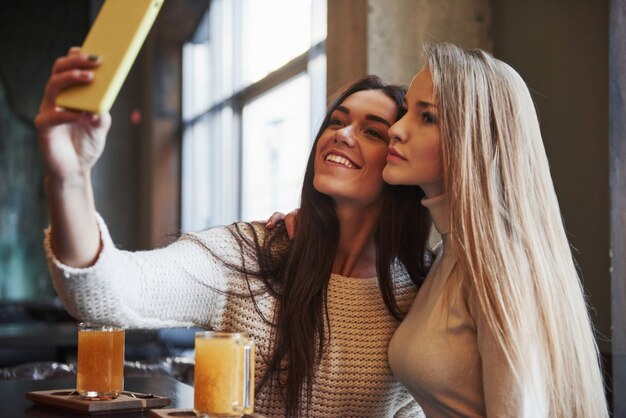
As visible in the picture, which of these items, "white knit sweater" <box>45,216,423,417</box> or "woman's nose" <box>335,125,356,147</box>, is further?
"woman's nose" <box>335,125,356,147</box>

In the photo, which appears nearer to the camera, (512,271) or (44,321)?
(512,271)

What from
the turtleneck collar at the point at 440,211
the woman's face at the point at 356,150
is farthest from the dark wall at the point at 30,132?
the turtleneck collar at the point at 440,211

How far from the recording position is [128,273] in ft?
4.79

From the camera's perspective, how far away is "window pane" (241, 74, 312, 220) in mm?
5273

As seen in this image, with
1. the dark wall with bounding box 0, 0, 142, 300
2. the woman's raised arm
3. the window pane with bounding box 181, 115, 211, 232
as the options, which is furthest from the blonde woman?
the dark wall with bounding box 0, 0, 142, 300

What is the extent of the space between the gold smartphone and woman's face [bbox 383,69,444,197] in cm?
79

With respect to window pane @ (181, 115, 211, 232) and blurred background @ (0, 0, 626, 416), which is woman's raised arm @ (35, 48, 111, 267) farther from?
window pane @ (181, 115, 211, 232)

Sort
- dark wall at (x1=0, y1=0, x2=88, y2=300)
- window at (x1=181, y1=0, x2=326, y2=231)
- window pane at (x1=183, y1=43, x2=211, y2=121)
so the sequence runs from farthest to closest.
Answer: dark wall at (x1=0, y1=0, x2=88, y2=300) < window pane at (x1=183, y1=43, x2=211, y2=121) < window at (x1=181, y1=0, x2=326, y2=231)

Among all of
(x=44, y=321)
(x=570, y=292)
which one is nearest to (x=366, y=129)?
(x=570, y=292)

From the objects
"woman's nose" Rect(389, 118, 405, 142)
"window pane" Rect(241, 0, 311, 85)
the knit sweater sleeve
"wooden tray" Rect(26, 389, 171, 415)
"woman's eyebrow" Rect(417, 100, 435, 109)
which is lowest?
"wooden tray" Rect(26, 389, 171, 415)

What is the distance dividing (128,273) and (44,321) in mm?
5159

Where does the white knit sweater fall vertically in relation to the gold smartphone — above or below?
below

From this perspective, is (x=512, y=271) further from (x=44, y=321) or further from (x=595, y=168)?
(x=44, y=321)

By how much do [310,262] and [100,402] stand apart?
568 mm
